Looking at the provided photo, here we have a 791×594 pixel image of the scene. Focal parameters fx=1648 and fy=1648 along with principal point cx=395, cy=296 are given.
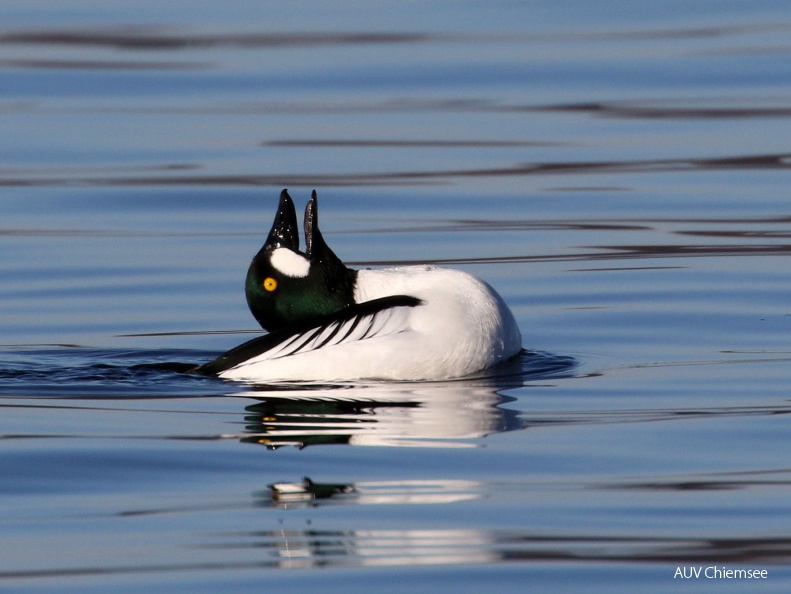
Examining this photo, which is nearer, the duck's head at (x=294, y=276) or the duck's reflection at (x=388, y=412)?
the duck's reflection at (x=388, y=412)

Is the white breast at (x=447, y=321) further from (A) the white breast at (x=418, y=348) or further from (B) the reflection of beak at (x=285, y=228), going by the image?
(B) the reflection of beak at (x=285, y=228)

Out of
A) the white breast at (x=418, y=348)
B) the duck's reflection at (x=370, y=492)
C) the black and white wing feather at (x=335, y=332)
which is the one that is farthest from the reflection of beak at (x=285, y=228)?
the duck's reflection at (x=370, y=492)

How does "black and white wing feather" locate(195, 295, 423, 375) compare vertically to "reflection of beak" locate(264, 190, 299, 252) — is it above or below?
below

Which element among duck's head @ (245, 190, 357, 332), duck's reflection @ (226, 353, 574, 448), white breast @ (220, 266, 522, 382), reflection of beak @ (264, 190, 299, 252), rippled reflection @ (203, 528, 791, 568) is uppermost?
reflection of beak @ (264, 190, 299, 252)

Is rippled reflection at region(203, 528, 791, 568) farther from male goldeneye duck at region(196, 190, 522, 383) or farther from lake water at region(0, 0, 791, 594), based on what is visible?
male goldeneye duck at region(196, 190, 522, 383)

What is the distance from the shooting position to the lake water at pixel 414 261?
5.61 meters

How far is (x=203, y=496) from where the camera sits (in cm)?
622

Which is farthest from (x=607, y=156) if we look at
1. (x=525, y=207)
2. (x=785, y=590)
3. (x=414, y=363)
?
(x=785, y=590)

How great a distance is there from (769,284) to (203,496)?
5.99m

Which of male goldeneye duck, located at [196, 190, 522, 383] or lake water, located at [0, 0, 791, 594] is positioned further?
male goldeneye duck, located at [196, 190, 522, 383]

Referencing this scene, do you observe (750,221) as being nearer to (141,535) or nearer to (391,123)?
(391,123)

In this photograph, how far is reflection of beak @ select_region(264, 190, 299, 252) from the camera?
8.70 m

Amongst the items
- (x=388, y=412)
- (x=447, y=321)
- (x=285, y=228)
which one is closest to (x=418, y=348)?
(x=447, y=321)

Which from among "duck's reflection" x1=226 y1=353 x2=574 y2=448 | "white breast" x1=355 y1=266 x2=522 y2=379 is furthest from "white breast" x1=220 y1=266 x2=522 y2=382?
"duck's reflection" x1=226 y1=353 x2=574 y2=448
